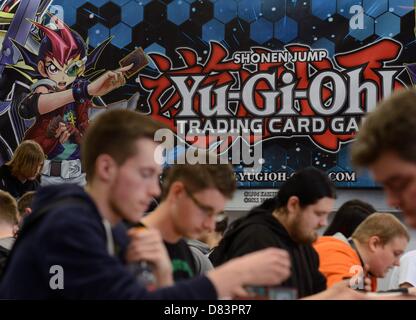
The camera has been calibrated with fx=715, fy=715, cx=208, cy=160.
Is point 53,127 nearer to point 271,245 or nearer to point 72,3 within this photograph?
point 72,3

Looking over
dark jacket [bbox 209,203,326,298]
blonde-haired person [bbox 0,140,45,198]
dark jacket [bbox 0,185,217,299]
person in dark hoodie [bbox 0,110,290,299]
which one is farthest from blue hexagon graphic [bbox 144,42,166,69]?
dark jacket [bbox 0,185,217,299]

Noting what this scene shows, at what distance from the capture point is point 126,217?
37.2 inches

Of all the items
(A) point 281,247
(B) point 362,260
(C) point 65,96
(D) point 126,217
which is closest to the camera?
(D) point 126,217

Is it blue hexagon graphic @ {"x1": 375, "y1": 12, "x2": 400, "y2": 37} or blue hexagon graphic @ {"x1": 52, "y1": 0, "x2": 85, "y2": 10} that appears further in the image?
blue hexagon graphic @ {"x1": 52, "y1": 0, "x2": 85, "y2": 10}

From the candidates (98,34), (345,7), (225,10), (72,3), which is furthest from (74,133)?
(345,7)

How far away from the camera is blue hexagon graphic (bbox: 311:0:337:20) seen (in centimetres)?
279

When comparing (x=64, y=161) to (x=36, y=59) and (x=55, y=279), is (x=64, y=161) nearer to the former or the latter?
(x=36, y=59)

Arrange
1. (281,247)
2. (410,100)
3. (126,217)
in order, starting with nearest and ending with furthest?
(410,100) < (126,217) < (281,247)

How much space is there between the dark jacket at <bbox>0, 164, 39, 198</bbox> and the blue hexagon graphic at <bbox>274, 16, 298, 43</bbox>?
3.58ft

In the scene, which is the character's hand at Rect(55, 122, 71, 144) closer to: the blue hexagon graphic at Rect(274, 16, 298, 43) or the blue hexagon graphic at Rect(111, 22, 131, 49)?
the blue hexagon graphic at Rect(111, 22, 131, 49)

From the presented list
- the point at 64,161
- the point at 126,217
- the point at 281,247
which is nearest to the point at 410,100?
the point at 126,217

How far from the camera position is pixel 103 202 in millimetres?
937

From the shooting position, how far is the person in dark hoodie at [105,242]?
85cm

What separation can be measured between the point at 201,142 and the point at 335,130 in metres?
0.51
